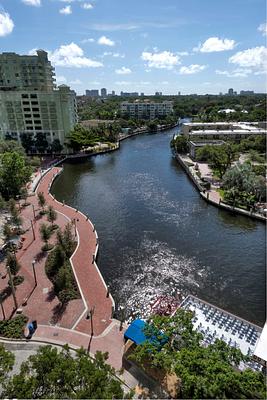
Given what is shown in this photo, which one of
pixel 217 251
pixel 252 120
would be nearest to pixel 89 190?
pixel 217 251

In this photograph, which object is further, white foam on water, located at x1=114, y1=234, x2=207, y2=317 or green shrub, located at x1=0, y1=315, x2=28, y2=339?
white foam on water, located at x1=114, y1=234, x2=207, y2=317

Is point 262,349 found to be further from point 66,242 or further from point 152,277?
point 66,242

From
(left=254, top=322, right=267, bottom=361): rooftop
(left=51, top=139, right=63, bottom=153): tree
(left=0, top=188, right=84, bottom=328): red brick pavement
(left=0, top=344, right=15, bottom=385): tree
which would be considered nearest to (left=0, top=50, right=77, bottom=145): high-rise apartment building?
(left=51, top=139, right=63, bottom=153): tree

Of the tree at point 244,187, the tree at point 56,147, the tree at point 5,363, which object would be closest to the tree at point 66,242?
the tree at point 5,363

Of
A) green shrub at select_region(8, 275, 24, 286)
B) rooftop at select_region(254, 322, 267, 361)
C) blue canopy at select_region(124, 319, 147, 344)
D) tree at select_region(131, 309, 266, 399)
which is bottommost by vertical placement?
green shrub at select_region(8, 275, 24, 286)

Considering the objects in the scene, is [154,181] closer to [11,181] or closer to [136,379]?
[11,181]

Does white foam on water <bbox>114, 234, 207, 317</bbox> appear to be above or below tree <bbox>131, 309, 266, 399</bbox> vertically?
below

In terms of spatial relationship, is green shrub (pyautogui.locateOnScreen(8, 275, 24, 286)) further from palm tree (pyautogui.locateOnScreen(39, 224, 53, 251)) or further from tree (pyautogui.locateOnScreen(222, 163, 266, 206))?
A: tree (pyautogui.locateOnScreen(222, 163, 266, 206))

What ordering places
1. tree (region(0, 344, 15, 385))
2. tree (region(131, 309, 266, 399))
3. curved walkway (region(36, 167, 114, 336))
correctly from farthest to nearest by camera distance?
1. curved walkway (region(36, 167, 114, 336))
2. tree (region(0, 344, 15, 385))
3. tree (region(131, 309, 266, 399))
